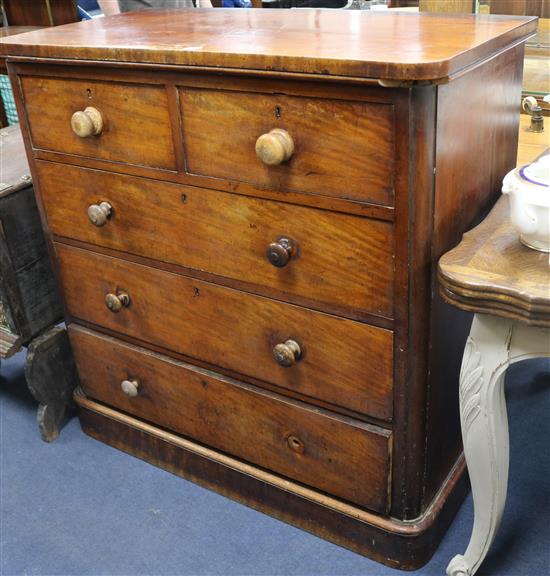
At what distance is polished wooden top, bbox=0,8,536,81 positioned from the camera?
Result: 106 cm

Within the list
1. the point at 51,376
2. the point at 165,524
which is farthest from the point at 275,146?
the point at 51,376

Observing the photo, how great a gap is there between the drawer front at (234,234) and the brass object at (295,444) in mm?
325

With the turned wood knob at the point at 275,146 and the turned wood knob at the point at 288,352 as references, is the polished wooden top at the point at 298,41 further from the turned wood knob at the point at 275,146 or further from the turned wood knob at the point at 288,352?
the turned wood knob at the point at 288,352

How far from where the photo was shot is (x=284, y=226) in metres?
1.27

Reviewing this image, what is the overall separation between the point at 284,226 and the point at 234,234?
0.12m

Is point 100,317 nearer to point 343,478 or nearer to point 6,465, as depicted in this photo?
point 6,465

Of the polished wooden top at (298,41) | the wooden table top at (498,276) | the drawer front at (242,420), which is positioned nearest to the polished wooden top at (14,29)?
the polished wooden top at (298,41)

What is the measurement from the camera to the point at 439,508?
1455 mm

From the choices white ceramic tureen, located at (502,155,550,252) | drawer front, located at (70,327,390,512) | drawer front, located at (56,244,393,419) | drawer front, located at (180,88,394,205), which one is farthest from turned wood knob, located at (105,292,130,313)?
white ceramic tureen, located at (502,155,550,252)

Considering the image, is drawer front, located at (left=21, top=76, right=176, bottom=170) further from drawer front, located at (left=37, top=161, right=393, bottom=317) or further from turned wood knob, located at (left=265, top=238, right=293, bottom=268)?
turned wood knob, located at (left=265, top=238, right=293, bottom=268)

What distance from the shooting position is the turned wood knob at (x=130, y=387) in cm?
170

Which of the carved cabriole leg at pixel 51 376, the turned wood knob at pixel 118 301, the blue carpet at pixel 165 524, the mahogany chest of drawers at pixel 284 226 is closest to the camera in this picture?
the mahogany chest of drawers at pixel 284 226

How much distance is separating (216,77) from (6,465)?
119 centimetres

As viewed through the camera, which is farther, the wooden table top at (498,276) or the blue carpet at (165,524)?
the blue carpet at (165,524)
